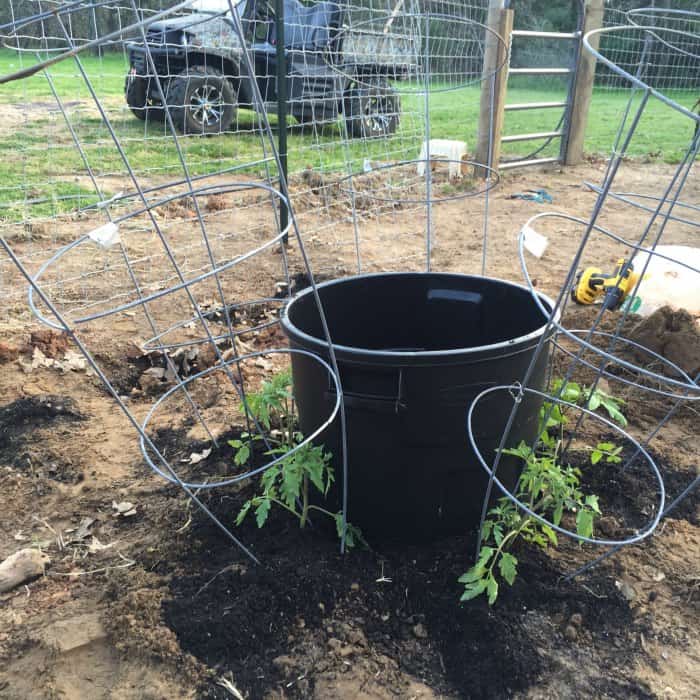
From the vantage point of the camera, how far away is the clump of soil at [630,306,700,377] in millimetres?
2650

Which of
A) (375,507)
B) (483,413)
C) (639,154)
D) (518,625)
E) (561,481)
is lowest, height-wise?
(639,154)

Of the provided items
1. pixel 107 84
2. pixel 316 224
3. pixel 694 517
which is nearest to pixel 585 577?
pixel 694 517

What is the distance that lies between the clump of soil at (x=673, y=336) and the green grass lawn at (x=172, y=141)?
5.53ft

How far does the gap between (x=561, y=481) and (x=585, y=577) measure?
28cm

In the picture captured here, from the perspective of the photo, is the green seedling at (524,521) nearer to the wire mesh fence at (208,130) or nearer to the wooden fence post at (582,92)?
the wire mesh fence at (208,130)

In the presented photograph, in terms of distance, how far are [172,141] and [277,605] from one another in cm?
680

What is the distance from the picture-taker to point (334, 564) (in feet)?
5.52

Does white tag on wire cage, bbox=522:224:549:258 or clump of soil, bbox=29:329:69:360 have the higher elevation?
white tag on wire cage, bbox=522:224:549:258

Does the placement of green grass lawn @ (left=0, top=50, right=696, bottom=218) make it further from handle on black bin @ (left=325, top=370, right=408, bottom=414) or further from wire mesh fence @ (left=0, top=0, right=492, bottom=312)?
handle on black bin @ (left=325, top=370, right=408, bottom=414)

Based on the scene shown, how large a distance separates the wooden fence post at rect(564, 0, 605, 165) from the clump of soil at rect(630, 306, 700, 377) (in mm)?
4928

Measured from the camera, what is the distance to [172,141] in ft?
24.2

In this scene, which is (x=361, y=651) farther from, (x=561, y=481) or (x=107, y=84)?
(x=107, y=84)

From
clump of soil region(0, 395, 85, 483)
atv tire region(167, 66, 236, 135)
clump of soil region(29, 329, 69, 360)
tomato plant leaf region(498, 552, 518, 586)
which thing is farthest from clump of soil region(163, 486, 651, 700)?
atv tire region(167, 66, 236, 135)

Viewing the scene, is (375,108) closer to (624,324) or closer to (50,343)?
(624,324)
